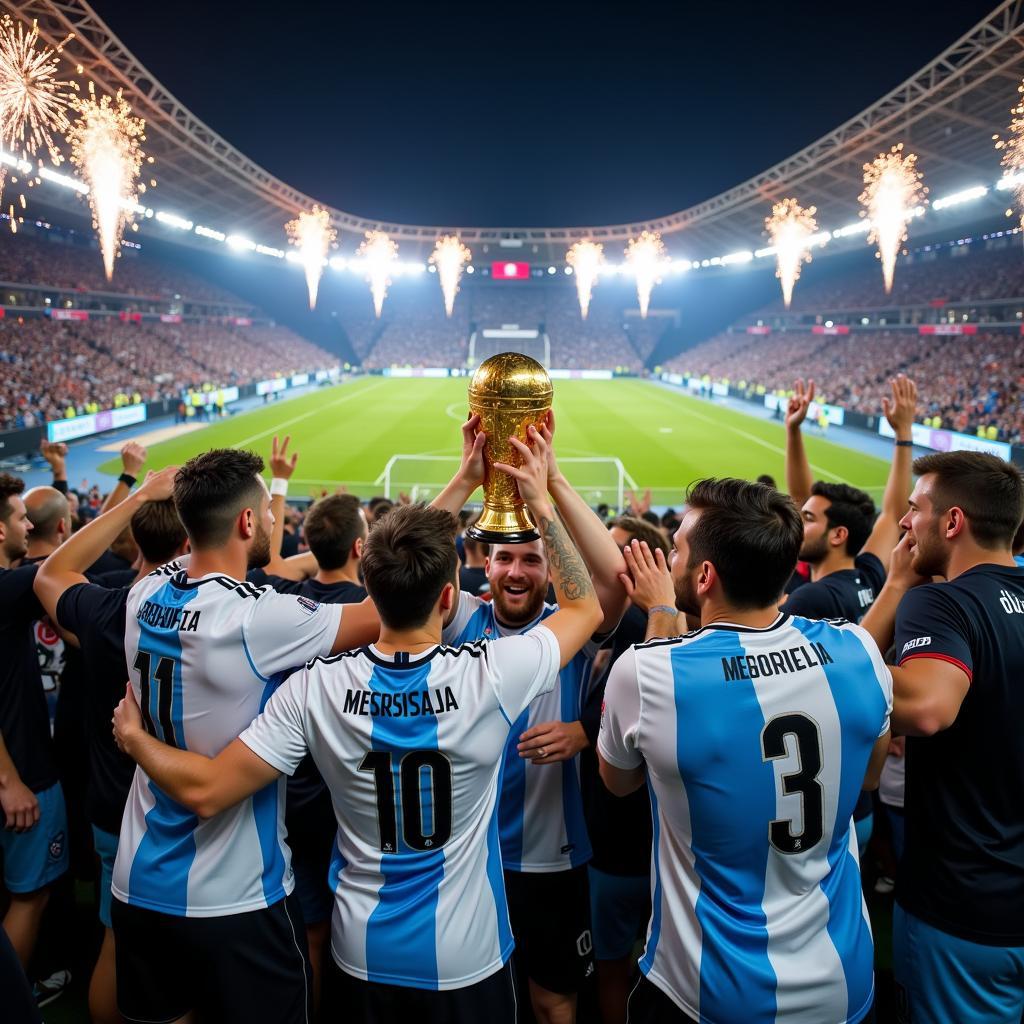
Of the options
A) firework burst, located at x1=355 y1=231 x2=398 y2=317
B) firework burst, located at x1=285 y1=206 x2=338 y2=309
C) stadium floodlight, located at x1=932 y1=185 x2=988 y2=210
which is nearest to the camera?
stadium floodlight, located at x1=932 y1=185 x2=988 y2=210

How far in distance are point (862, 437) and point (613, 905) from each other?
33513mm

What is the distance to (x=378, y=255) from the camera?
5975 cm

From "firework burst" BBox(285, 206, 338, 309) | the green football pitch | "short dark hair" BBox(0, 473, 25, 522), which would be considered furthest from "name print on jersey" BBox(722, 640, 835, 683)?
"firework burst" BBox(285, 206, 338, 309)

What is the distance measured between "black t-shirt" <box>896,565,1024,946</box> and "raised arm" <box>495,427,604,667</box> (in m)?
1.14

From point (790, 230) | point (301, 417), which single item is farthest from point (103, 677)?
point (790, 230)

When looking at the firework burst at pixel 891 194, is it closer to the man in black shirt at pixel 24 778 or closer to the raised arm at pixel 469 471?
the raised arm at pixel 469 471

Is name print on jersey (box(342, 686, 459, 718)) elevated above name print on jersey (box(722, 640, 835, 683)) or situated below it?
below

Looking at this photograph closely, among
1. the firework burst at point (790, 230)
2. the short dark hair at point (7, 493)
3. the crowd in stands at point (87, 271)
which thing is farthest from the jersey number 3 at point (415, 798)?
the firework burst at point (790, 230)

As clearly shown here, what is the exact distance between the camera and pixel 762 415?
40438 millimetres

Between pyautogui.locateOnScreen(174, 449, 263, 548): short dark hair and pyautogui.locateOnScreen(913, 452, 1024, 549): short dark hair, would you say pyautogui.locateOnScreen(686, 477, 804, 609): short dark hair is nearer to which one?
pyautogui.locateOnScreen(913, 452, 1024, 549): short dark hair

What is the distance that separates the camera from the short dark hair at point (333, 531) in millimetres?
4258

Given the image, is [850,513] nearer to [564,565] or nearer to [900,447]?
[900,447]

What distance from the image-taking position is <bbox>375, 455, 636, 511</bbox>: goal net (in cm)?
1977

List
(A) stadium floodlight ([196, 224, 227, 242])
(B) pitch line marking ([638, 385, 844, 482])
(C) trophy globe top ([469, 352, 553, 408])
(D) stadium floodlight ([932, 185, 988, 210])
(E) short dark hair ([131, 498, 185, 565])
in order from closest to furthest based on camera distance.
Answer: (C) trophy globe top ([469, 352, 553, 408]) < (E) short dark hair ([131, 498, 185, 565]) < (B) pitch line marking ([638, 385, 844, 482]) < (D) stadium floodlight ([932, 185, 988, 210]) < (A) stadium floodlight ([196, 224, 227, 242])
